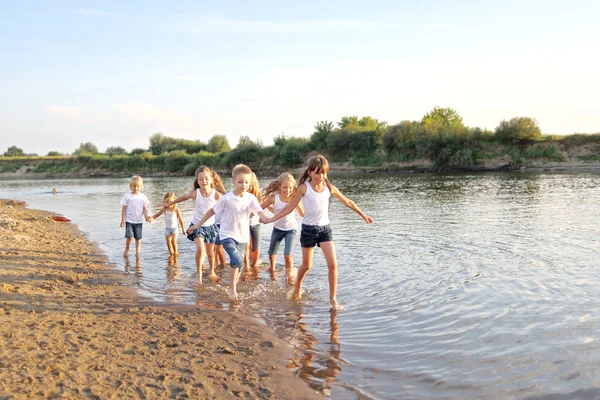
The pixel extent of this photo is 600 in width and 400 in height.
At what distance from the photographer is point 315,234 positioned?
7.21 m

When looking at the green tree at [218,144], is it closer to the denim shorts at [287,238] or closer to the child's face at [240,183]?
the denim shorts at [287,238]

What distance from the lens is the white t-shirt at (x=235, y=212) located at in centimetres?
759

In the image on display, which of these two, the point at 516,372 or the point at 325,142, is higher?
the point at 325,142

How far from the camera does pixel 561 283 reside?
25.8 ft

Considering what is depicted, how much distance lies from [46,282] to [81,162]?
94.8 m

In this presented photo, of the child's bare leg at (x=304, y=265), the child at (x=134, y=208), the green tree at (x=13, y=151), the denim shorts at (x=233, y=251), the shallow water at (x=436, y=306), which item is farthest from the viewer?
the green tree at (x=13, y=151)

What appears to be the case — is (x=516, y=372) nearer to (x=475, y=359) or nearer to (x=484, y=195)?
(x=475, y=359)

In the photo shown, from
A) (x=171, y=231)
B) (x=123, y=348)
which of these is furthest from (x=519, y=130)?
(x=123, y=348)

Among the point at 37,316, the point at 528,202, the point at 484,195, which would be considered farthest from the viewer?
the point at 484,195

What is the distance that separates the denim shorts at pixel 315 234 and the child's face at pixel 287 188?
2.00 meters

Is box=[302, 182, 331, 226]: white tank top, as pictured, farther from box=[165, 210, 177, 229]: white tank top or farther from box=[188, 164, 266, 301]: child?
box=[165, 210, 177, 229]: white tank top

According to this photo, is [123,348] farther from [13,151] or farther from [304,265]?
[13,151]

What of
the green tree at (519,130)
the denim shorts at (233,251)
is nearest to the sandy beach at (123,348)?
the denim shorts at (233,251)

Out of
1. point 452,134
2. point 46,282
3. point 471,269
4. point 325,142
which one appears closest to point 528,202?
point 471,269
